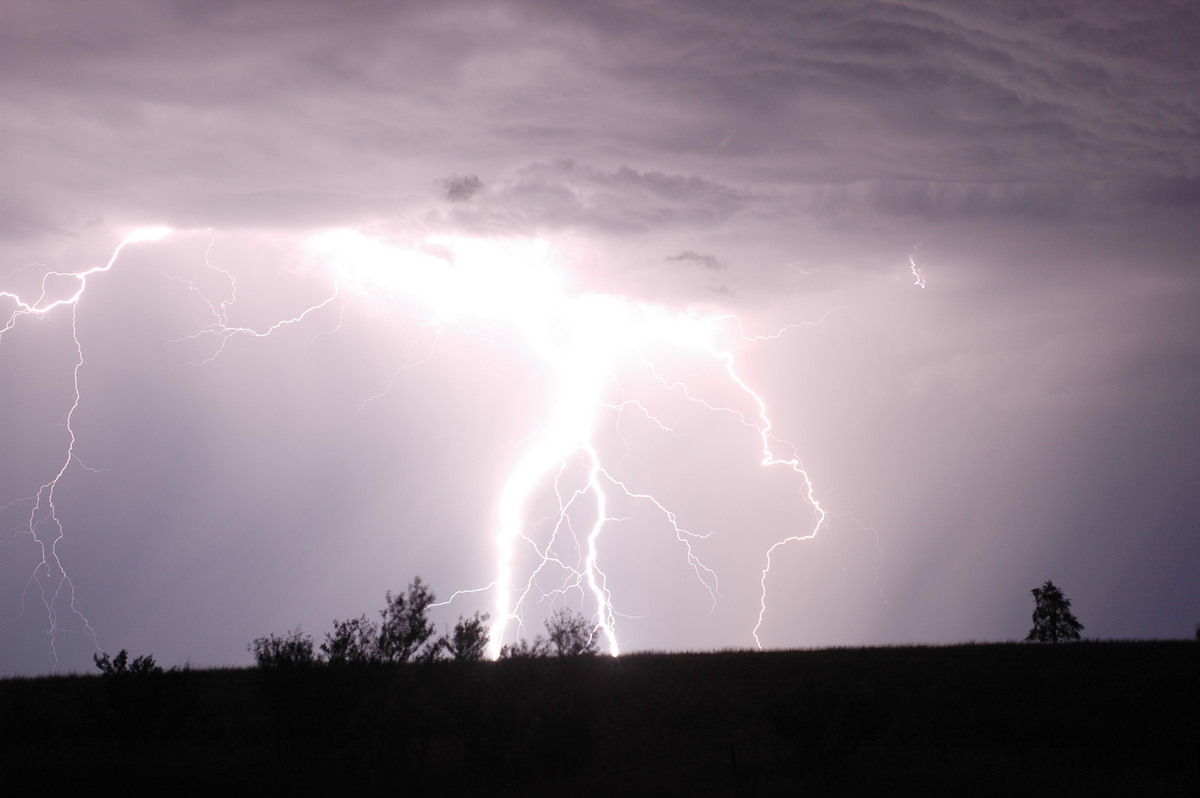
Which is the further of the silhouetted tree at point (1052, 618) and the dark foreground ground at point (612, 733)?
the silhouetted tree at point (1052, 618)

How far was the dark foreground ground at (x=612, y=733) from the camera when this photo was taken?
1527 centimetres

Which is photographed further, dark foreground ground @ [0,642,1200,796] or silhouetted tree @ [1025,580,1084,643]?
silhouetted tree @ [1025,580,1084,643]

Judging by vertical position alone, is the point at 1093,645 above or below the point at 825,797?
above

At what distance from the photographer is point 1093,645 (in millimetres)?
31734

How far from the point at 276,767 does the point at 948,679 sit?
19.9 metres

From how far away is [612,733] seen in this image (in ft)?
72.0

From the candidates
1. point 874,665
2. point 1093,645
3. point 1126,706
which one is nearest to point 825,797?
point 1126,706

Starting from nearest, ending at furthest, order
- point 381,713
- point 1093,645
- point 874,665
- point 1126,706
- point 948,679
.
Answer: point 381,713 < point 1126,706 < point 948,679 < point 874,665 < point 1093,645

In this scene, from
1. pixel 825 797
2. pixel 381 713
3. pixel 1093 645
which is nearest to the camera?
pixel 825 797

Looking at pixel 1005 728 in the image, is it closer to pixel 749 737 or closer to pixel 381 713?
pixel 749 737

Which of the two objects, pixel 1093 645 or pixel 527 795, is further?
pixel 1093 645

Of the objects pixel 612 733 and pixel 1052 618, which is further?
pixel 1052 618

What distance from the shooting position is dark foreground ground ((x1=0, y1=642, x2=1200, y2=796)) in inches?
Answer: 601

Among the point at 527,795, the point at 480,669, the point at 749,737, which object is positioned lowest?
the point at 527,795
